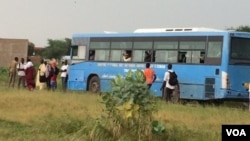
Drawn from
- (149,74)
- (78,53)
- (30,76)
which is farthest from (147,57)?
(30,76)

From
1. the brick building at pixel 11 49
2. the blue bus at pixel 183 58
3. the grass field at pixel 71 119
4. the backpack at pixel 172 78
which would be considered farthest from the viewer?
the brick building at pixel 11 49

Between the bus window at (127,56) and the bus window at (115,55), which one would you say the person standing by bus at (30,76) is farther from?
the bus window at (127,56)

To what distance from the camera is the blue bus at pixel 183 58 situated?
17.9 m

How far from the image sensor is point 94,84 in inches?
902

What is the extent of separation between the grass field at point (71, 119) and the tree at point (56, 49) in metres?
69.4

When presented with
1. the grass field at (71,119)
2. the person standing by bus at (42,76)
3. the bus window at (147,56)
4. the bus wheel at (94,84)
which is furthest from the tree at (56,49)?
the grass field at (71,119)

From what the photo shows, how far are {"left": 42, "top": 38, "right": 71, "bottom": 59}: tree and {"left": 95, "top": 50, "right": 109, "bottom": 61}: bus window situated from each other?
62311 mm

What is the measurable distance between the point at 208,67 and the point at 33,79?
7.95m

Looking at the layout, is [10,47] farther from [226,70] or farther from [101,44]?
[226,70]

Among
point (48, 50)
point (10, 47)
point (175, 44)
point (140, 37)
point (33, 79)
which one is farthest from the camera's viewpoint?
point (48, 50)

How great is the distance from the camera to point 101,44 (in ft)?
73.7

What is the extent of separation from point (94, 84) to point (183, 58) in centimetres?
515

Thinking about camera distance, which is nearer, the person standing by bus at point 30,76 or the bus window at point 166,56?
the bus window at point 166,56

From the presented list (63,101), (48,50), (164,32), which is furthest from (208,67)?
(48,50)
